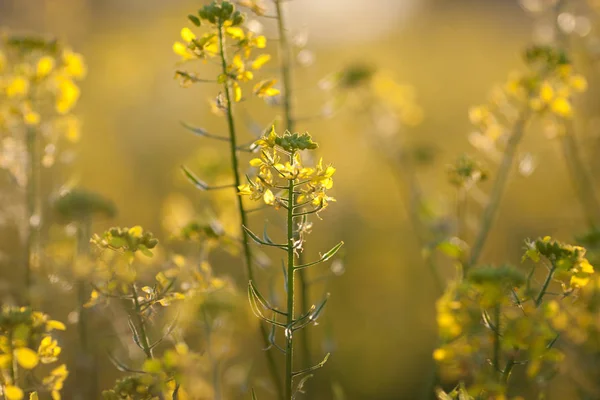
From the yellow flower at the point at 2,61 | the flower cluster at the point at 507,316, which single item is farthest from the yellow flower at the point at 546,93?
the yellow flower at the point at 2,61

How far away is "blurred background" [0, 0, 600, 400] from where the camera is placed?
469cm

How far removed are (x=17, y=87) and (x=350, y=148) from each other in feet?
13.6

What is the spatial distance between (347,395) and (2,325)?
9.41 ft

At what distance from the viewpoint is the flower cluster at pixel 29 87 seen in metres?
3.03

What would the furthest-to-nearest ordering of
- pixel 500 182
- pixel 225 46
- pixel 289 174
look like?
pixel 500 182 < pixel 225 46 < pixel 289 174

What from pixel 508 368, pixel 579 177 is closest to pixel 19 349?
pixel 508 368

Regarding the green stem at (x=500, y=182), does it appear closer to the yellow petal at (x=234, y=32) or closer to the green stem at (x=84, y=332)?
the yellow petal at (x=234, y=32)

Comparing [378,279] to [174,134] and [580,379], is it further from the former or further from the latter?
[174,134]

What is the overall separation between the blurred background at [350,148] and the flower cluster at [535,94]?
390 mm

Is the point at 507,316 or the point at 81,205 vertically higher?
the point at 81,205

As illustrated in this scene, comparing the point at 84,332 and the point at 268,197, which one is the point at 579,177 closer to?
the point at 268,197

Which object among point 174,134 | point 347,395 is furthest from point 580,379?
point 174,134

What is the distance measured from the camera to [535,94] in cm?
328

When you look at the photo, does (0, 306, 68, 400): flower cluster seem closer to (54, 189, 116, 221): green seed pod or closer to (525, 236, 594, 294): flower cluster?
(54, 189, 116, 221): green seed pod
